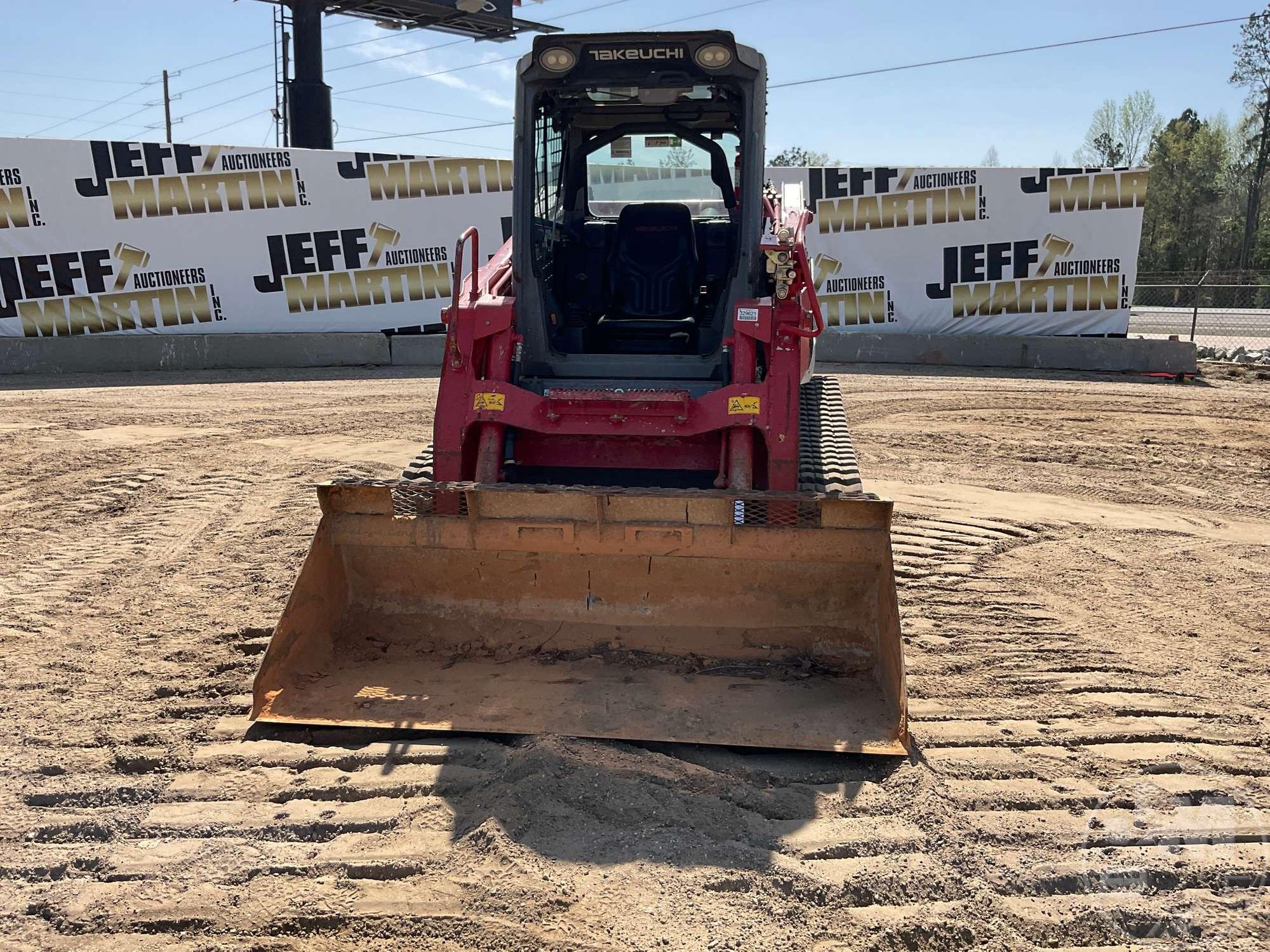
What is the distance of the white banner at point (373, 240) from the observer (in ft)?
48.4

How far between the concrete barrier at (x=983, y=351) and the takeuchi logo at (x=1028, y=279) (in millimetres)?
648

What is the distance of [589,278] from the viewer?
21.0 feet

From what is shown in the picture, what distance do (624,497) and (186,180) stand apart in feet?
43.7

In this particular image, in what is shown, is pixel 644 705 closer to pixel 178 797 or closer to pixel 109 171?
pixel 178 797

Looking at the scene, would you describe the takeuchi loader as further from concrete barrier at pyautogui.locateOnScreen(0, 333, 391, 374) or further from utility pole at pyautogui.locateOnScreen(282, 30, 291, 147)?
utility pole at pyautogui.locateOnScreen(282, 30, 291, 147)

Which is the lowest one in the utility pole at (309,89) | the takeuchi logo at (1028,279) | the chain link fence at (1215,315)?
the chain link fence at (1215,315)

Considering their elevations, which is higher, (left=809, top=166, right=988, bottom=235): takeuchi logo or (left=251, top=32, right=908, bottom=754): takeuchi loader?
(left=809, top=166, right=988, bottom=235): takeuchi logo

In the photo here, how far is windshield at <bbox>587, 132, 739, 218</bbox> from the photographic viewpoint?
252 inches

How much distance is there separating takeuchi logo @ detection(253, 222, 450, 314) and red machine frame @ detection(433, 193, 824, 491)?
11.0 meters

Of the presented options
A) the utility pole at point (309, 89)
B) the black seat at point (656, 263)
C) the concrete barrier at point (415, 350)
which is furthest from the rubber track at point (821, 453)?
the utility pole at point (309, 89)

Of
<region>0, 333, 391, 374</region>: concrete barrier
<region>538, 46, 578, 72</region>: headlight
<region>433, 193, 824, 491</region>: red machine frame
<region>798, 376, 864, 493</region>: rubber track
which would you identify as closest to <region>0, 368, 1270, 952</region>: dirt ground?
<region>798, 376, 864, 493</region>: rubber track

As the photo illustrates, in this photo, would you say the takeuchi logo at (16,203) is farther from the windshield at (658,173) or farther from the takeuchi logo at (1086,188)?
the takeuchi logo at (1086,188)

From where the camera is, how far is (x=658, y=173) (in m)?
6.50

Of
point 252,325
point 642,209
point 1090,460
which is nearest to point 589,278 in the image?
point 642,209
